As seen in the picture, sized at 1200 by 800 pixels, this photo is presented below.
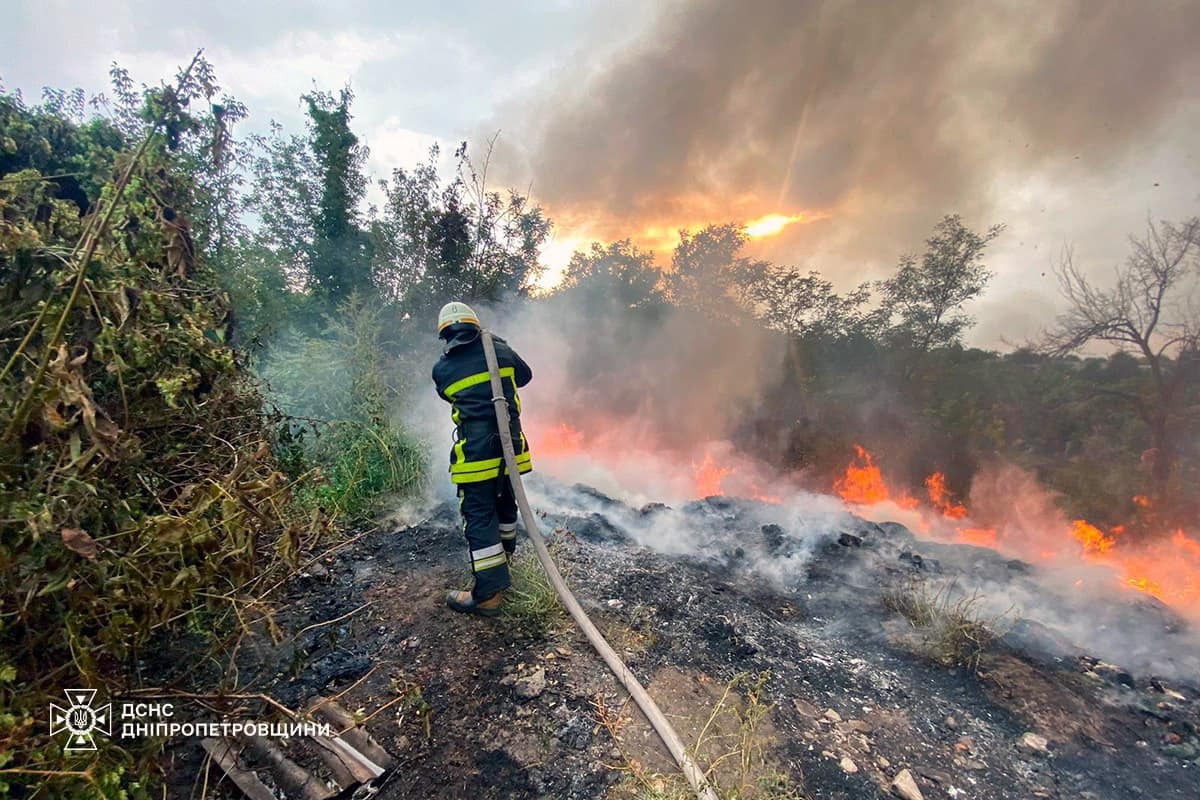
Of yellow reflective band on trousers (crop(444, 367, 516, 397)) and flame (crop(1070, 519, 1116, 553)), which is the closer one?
yellow reflective band on trousers (crop(444, 367, 516, 397))

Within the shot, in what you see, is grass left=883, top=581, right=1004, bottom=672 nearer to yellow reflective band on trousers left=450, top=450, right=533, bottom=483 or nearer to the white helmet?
yellow reflective band on trousers left=450, top=450, right=533, bottom=483

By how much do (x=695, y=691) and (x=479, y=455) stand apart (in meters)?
2.17

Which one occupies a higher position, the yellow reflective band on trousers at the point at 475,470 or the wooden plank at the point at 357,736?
the yellow reflective band on trousers at the point at 475,470

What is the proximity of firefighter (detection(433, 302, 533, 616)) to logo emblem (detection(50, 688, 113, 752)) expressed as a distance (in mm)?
1884

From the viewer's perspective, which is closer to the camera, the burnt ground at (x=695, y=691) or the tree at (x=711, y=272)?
the burnt ground at (x=695, y=691)

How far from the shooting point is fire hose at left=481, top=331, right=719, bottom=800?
204 cm

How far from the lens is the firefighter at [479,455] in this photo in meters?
3.22

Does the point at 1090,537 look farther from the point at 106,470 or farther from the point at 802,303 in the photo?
the point at 106,470

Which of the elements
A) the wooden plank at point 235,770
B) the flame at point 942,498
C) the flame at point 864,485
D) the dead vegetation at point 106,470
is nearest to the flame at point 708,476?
the flame at point 864,485

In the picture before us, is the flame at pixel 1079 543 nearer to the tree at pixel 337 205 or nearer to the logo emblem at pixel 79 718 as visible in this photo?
the logo emblem at pixel 79 718

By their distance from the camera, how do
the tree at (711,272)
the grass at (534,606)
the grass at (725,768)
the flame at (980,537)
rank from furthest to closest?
the tree at (711,272) < the flame at (980,537) < the grass at (534,606) < the grass at (725,768)

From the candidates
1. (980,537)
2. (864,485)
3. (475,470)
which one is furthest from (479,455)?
(864,485)

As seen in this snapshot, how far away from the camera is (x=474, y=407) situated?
3.37m

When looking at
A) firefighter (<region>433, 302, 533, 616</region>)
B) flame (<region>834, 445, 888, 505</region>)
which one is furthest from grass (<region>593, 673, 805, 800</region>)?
flame (<region>834, 445, 888, 505</region>)
